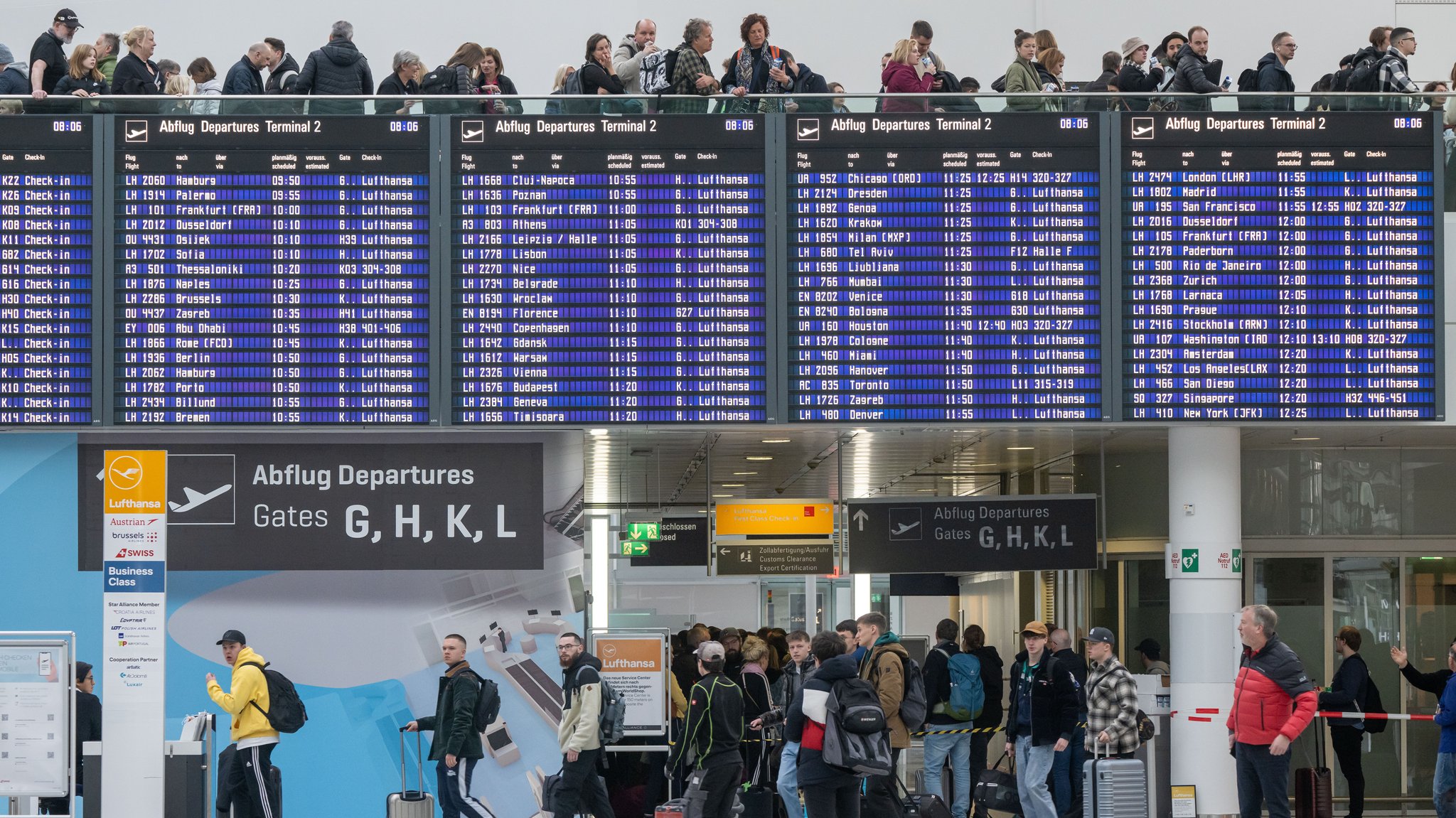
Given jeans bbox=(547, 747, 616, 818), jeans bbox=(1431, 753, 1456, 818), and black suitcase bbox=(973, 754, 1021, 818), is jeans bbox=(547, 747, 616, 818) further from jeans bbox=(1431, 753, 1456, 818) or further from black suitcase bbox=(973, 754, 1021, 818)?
jeans bbox=(1431, 753, 1456, 818)

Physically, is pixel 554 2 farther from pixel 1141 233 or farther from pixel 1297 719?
pixel 1297 719

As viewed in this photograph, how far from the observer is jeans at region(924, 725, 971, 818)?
13680mm

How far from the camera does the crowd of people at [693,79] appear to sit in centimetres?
1206

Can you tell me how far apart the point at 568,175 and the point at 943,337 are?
2.93 metres

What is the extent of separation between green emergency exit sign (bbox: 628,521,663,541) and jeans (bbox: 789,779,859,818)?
8.19 meters

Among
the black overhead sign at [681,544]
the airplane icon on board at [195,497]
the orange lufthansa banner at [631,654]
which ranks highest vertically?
the airplane icon on board at [195,497]

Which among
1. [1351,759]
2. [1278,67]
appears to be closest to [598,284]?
[1278,67]

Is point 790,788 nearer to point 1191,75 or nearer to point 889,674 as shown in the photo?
point 889,674

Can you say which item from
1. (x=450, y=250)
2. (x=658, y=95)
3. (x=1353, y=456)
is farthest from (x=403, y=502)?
(x=1353, y=456)

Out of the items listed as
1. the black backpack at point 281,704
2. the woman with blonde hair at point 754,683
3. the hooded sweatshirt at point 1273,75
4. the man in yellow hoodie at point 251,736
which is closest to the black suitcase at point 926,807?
the woman with blonde hair at point 754,683

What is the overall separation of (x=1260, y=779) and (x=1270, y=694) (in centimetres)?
58

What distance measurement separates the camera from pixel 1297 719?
10.3 m

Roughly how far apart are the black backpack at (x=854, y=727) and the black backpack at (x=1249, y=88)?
5.19 m

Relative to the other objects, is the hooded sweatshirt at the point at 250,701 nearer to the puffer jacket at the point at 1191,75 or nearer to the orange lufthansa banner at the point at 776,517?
the orange lufthansa banner at the point at 776,517
